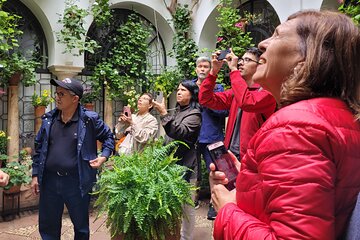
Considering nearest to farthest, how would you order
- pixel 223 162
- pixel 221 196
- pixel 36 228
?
1. pixel 221 196
2. pixel 223 162
3. pixel 36 228

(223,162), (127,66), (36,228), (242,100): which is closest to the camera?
(223,162)

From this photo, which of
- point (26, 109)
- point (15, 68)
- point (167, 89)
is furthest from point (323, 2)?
point (26, 109)

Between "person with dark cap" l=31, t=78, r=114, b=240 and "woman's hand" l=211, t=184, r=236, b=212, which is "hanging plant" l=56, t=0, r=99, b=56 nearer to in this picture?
"person with dark cap" l=31, t=78, r=114, b=240

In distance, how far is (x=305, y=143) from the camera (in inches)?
31.8

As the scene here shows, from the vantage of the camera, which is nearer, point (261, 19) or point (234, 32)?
point (234, 32)

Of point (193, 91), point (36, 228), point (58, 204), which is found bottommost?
point (36, 228)

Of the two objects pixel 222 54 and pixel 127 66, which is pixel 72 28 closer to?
pixel 127 66

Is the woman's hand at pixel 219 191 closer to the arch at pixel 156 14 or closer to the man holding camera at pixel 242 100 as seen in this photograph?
the man holding camera at pixel 242 100

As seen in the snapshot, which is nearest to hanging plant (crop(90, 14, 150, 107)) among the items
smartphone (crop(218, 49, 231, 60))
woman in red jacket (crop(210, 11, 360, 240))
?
smartphone (crop(218, 49, 231, 60))

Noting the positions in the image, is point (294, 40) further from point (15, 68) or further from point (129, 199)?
point (15, 68)

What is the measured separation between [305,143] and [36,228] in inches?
156

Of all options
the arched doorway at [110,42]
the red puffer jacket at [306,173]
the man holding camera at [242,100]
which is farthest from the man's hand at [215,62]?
the arched doorway at [110,42]

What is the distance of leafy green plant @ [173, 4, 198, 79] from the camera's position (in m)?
6.62

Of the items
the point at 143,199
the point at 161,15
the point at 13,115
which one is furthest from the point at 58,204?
the point at 161,15
